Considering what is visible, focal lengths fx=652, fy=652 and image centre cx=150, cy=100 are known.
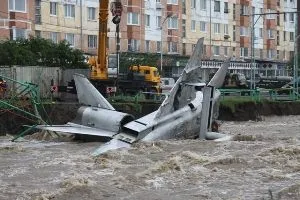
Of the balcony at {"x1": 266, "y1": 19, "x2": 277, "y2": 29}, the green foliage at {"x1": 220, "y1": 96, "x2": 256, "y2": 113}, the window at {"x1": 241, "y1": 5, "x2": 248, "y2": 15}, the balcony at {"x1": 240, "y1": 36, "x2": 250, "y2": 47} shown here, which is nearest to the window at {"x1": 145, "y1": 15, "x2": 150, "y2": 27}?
the window at {"x1": 241, "y1": 5, "x2": 248, "y2": 15}

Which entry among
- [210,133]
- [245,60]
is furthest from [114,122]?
[245,60]

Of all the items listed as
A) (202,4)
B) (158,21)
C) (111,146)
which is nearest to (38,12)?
(158,21)

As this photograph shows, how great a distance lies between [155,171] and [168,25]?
65031mm

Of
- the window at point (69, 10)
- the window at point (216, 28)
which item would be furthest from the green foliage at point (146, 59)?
the window at point (216, 28)

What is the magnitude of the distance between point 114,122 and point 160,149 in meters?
2.16

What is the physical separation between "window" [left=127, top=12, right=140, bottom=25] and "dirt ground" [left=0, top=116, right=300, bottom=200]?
2025 inches

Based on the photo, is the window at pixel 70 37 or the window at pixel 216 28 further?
the window at pixel 216 28

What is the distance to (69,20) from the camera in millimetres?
67125

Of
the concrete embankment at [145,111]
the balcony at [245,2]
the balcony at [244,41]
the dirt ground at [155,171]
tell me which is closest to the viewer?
the dirt ground at [155,171]

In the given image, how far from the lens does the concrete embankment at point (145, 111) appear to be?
92.4ft

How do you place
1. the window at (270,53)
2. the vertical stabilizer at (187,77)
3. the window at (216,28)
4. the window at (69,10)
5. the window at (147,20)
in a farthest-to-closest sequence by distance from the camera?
the window at (270,53) → the window at (216,28) → the window at (147,20) → the window at (69,10) → the vertical stabilizer at (187,77)

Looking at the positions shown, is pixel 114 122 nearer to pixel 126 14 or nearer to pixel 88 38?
pixel 88 38

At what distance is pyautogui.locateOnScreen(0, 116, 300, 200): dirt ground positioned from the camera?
14.0 meters

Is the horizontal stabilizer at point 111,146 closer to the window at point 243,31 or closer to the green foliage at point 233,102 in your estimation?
the green foliage at point 233,102
